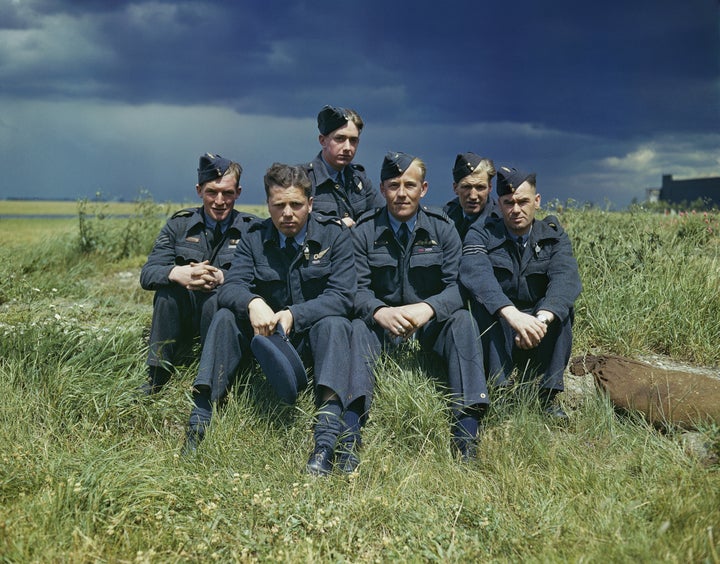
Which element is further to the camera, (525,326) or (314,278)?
(314,278)

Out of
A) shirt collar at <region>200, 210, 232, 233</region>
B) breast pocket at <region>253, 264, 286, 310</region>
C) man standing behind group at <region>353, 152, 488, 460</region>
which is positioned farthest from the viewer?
shirt collar at <region>200, 210, 232, 233</region>

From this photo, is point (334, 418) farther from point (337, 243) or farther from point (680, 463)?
point (680, 463)

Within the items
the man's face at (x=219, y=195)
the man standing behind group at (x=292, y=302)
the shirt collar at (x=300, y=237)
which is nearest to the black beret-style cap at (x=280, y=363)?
the man standing behind group at (x=292, y=302)

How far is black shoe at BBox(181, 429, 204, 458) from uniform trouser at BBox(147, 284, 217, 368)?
68 cm

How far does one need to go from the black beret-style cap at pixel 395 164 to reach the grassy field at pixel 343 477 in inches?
49.3

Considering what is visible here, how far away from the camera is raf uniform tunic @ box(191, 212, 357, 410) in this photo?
12.6ft

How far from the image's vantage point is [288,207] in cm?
405

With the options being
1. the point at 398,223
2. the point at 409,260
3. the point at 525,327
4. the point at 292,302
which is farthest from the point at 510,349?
the point at 292,302

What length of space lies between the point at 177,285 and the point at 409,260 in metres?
1.65

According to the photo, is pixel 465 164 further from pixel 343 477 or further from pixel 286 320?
pixel 343 477

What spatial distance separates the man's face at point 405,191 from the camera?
13.9 ft

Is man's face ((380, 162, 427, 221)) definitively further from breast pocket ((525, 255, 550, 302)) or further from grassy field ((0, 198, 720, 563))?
grassy field ((0, 198, 720, 563))

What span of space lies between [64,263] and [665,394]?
7972 mm

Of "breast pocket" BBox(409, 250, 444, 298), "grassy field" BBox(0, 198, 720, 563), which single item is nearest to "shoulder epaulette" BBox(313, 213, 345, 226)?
"breast pocket" BBox(409, 250, 444, 298)
